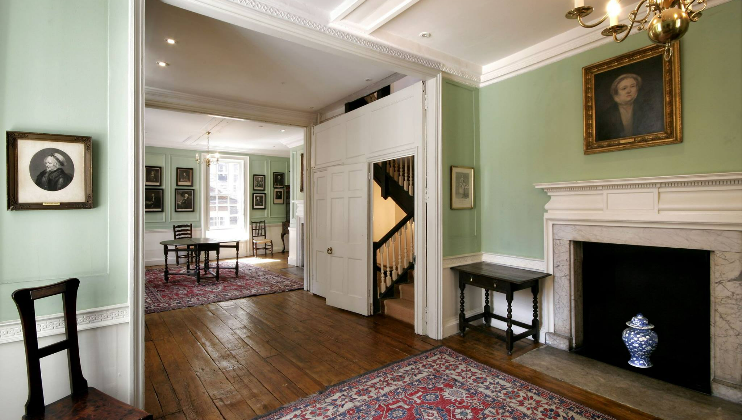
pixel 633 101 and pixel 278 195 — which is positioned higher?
pixel 633 101

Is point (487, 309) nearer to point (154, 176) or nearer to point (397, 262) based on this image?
point (397, 262)

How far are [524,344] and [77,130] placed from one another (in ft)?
13.8

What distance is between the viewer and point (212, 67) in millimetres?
4332

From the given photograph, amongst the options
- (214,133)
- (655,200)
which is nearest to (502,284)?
(655,200)

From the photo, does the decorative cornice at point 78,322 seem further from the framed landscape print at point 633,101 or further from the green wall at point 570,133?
the framed landscape print at point 633,101

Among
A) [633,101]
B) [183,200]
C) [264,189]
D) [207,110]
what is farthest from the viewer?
[264,189]

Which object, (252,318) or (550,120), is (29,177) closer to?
(252,318)

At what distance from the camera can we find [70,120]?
208cm

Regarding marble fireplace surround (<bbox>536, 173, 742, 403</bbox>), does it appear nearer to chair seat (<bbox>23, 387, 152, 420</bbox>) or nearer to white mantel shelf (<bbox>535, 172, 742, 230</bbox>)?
white mantel shelf (<bbox>535, 172, 742, 230</bbox>)

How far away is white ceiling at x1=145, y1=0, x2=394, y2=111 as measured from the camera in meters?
3.36

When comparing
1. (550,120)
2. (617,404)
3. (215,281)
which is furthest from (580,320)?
(215,281)

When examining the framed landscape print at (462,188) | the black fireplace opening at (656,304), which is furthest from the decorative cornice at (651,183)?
the framed landscape print at (462,188)

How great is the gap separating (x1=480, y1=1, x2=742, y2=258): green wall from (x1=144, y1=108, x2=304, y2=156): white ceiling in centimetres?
455

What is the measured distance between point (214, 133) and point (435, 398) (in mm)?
7434
